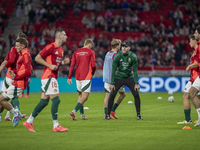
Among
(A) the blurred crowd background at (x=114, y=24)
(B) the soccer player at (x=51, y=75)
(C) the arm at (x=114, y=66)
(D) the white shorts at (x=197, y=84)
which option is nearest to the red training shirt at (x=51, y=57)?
(B) the soccer player at (x=51, y=75)

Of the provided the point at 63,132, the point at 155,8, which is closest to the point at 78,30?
the point at 155,8

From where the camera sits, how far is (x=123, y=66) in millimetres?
9445

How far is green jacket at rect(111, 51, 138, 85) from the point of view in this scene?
938 cm

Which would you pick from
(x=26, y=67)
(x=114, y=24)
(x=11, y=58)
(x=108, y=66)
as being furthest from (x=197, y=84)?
(x=114, y=24)

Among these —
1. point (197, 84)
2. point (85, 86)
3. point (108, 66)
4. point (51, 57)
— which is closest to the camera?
point (51, 57)

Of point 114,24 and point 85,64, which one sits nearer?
point 85,64

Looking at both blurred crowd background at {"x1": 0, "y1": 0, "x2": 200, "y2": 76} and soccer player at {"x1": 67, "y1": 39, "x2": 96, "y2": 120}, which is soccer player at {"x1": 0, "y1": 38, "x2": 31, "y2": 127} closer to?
soccer player at {"x1": 67, "y1": 39, "x2": 96, "y2": 120}

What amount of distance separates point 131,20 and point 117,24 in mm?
1337

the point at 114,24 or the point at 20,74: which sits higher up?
the point at 114,24

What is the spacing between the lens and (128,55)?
9.45 metres

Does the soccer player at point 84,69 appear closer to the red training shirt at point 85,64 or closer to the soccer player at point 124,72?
A: the red training shirt at point 85,64

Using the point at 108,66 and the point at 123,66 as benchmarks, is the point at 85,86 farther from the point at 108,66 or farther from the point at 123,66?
the point at 123,66

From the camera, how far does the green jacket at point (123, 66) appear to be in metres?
9.38

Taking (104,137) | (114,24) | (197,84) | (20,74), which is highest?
(114,24)
